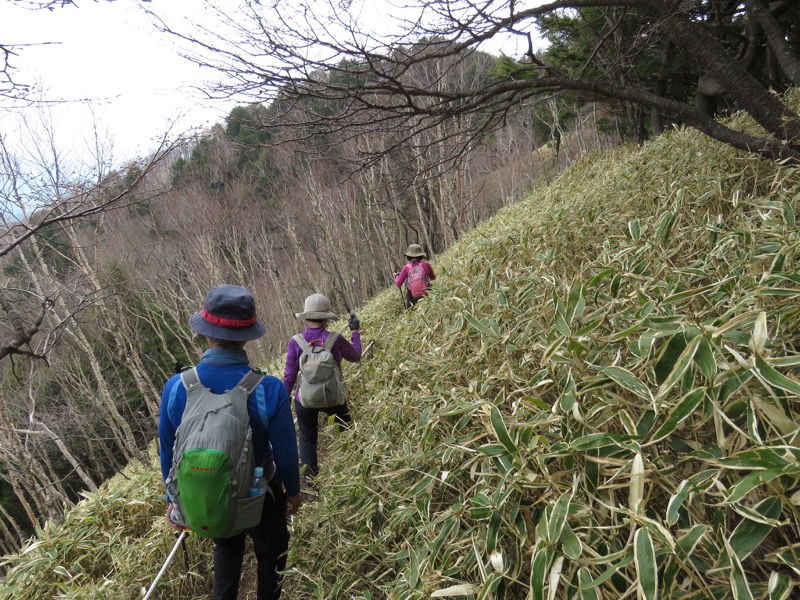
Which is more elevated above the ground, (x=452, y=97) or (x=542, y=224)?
(x=452, y=97)

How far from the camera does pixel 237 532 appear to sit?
6.17 ft

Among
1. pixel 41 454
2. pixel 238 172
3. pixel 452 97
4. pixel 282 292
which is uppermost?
pixel 238 172

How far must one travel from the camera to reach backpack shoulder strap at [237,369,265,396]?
6.34 ft

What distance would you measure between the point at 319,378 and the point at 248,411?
1.38 meters

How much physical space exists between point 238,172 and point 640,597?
62.0 feet

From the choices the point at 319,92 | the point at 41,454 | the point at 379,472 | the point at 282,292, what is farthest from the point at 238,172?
the point at 379,472

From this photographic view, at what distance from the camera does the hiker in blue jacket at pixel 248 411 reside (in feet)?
6.43

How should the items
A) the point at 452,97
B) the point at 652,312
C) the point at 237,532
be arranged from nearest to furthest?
the point at 652,312 → the point at 237,532 → the point at 452,97

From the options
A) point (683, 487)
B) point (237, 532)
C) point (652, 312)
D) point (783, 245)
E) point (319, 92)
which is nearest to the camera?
point (683, 487)

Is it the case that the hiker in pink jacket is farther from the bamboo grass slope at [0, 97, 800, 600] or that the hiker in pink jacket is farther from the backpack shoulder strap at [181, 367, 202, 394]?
the backpack shoulder strap at [181, 367, 202, 394]

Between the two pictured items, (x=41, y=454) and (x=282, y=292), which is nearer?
(x=41, y=454)

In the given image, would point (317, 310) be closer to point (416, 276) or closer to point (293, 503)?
point (293, 503)

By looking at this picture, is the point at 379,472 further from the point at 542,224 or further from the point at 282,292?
the point at 282,292

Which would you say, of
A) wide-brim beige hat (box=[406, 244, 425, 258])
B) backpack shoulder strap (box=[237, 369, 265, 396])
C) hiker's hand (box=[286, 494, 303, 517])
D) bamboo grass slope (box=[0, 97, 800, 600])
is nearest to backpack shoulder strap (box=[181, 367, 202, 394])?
backpack shoulder strap (box=[237, 369, 265, 396])
